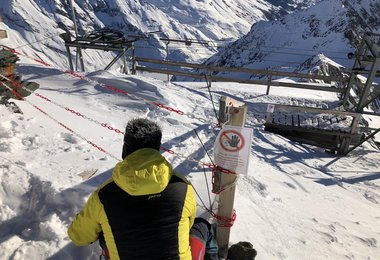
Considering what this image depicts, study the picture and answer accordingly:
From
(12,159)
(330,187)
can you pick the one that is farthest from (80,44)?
(330,187)

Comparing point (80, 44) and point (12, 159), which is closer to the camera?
point (12, 159)

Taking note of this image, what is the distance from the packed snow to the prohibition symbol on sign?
1.31 m

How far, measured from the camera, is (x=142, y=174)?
2441mm

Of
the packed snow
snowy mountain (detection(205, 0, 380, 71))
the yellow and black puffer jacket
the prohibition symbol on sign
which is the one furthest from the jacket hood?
snowy mountain (detection(205, 0, 380, 71))

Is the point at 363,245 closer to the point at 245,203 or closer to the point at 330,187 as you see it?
the point at 245,203

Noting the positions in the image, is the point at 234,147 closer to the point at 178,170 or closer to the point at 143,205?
the point at 143,205

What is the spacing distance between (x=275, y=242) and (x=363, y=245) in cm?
143

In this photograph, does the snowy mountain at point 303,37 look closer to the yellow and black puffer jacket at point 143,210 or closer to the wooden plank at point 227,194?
the wooden plank at point 227,194

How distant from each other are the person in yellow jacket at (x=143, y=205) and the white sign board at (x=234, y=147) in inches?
36.3

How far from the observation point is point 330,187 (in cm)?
721

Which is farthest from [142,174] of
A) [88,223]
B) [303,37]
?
[303,37]

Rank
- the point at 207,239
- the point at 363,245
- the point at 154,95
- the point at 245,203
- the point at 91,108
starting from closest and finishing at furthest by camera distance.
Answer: the point at 207,239, the point at 363,245, the point at 245,203, the point at 91,108, the point at 154,95

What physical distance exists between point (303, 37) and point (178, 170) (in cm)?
12847

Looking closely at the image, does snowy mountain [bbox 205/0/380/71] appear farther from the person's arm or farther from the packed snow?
the person's arm
